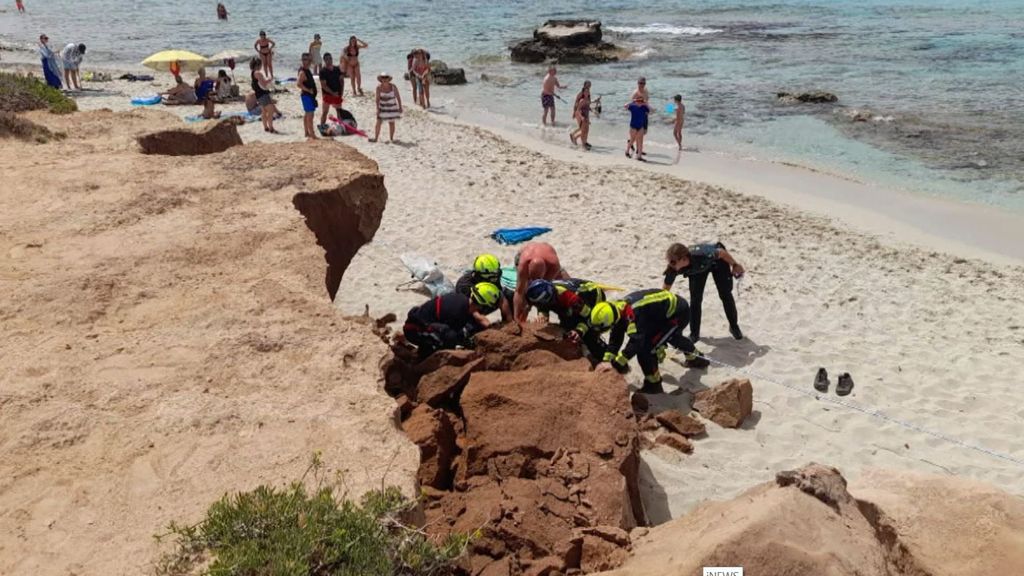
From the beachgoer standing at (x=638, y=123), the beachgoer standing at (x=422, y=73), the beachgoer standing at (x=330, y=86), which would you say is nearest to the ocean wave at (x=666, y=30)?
the beachgoer standing at (x=422, y=73)

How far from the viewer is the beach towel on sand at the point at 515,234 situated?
11.6m

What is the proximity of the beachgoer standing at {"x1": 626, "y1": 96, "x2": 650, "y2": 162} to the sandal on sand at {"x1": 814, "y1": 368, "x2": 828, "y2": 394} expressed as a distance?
999cm

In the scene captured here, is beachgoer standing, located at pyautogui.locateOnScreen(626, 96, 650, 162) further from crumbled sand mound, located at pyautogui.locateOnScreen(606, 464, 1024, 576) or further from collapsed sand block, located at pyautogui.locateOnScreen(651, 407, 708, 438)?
crumbled sand mound, located at pyautogui.locateOnScreen(606, 464, 1024, 576)

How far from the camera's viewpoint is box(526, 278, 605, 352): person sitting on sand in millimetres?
6926

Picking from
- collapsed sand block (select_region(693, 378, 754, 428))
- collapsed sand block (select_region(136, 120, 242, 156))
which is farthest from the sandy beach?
collapsed sand block (select_region(136, 120, 242, 156))

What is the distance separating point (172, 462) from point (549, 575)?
197 cm

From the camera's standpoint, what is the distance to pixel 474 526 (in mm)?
4293

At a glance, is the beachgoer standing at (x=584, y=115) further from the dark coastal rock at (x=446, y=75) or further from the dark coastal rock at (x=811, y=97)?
the dark coastal rock at (x=446, y=75)

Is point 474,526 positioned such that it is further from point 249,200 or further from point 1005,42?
point 1005,42

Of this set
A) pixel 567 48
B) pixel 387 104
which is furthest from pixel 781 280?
pixel 567 48

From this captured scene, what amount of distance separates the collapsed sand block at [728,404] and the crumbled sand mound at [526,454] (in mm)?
1845

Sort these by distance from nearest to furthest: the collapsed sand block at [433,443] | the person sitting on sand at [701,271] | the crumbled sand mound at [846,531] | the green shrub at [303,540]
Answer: the green shrub at [303,540] → the crumbled sand mound at [846,531] → the collapsed sand block at [433,443] → the person sitting on sand at [701,271]

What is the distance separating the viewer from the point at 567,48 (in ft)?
103

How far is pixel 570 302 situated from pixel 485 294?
2.49 ft
